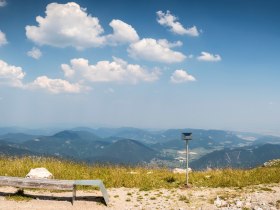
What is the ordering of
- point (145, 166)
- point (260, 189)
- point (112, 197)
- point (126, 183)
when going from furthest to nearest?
1. point (145, 166)
2. point (126, 183)
3. point (260, 189)
4. point (112, 197)

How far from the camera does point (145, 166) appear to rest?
2419cm

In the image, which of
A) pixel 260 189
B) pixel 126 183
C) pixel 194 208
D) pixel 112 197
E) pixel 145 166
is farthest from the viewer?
pixel 145 166

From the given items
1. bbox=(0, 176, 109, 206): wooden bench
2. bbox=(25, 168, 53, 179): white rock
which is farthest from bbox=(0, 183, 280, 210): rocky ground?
bbox=(25, 168, 53, 179): white rock

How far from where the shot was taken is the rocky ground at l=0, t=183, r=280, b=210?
13.7 m

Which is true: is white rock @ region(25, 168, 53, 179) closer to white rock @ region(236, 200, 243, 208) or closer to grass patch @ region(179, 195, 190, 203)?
grass patch @ region(179, 195, 190, 203)

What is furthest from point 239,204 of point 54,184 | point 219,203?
point 54,184

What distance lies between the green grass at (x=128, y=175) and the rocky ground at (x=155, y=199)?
1.21 metres

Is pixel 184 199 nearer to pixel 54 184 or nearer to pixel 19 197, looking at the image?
pixel 54 184

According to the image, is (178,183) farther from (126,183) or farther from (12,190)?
(12,190)

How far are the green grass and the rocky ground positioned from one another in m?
1.21

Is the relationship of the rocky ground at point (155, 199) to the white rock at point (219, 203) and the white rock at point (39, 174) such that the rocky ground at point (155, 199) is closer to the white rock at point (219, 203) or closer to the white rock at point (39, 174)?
the white rock at point (219, 203)

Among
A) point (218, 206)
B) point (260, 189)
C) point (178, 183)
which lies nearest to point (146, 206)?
point (218, 206)

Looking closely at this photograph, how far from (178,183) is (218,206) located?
473 cm

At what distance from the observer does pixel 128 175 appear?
63.3ft
